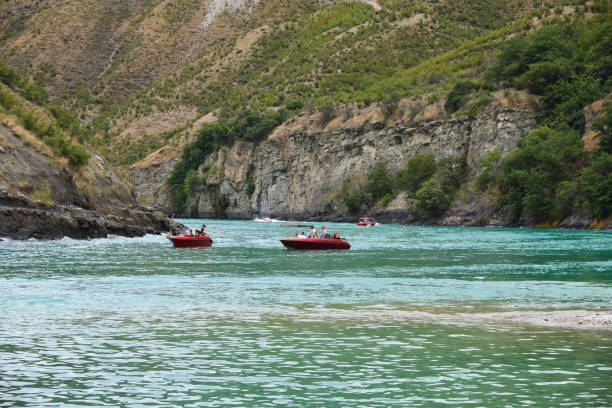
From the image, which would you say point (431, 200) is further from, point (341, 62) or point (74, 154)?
point (341, 62)

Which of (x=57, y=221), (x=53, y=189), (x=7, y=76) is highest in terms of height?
(x=7, y=76)

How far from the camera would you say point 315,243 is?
52469 mm

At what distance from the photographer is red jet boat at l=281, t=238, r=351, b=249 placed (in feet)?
170

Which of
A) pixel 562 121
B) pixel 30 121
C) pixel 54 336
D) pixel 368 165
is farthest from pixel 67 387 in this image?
pixel 368 165

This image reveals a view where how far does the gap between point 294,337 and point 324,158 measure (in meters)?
109

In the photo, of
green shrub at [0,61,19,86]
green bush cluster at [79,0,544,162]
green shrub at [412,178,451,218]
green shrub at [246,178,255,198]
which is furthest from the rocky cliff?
green shrub at [0,61,19,86]

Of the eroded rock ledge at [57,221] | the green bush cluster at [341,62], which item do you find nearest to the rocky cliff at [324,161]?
the green bush cluster at [341,62]

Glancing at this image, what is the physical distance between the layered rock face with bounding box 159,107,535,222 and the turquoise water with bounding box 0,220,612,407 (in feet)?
214

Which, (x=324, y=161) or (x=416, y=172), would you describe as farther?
(x=324, y=161)

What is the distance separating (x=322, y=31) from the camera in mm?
178500

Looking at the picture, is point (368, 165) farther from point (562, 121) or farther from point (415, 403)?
point (415, 403)

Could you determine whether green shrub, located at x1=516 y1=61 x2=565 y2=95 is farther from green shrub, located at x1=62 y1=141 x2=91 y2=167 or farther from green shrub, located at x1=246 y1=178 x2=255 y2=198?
green shrub, located at x1=62 y1=141 x2=91 y2=167

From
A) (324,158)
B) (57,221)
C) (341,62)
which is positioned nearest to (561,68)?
(324,158)

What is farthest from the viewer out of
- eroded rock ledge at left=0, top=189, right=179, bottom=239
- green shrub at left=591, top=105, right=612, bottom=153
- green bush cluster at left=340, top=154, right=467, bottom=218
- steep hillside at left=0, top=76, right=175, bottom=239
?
green bush cluster at left=340, top=154, right=467, bottom=218
